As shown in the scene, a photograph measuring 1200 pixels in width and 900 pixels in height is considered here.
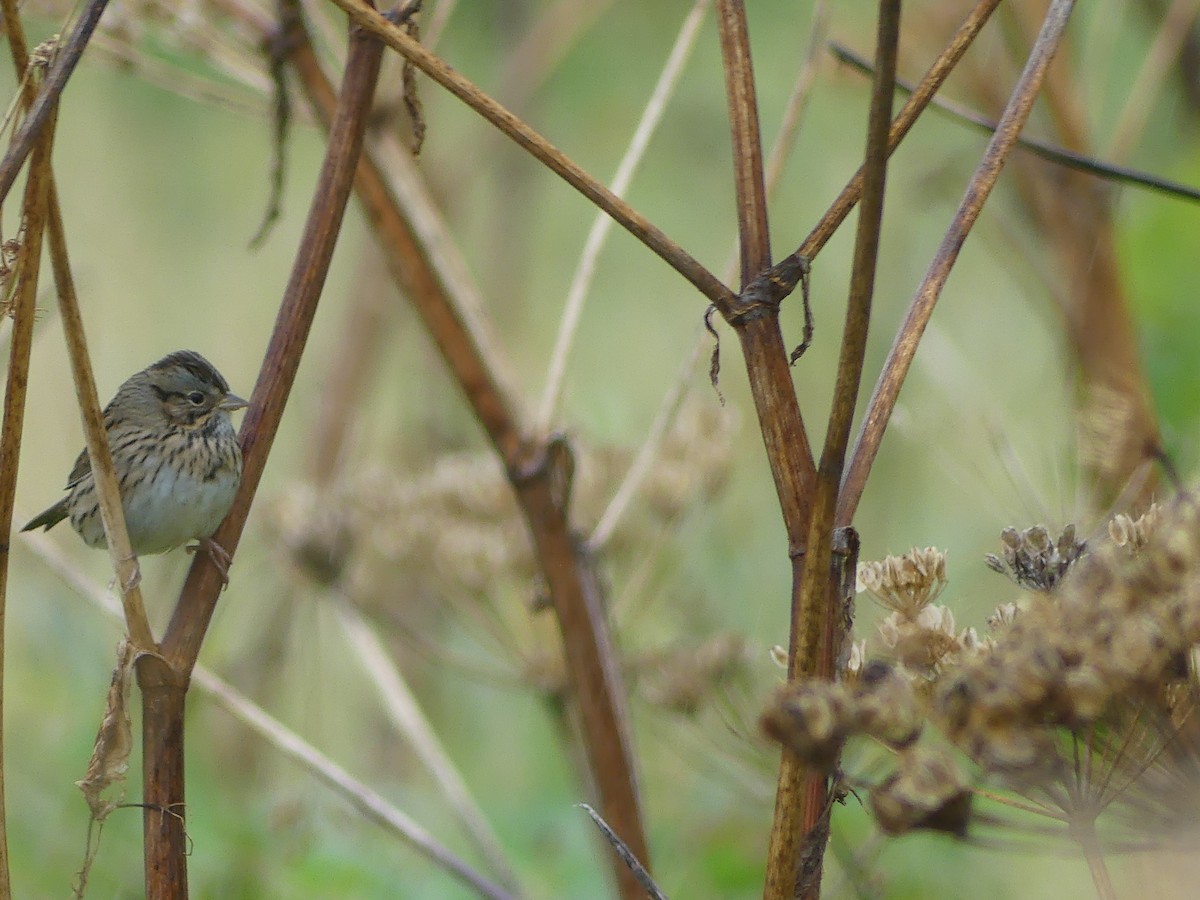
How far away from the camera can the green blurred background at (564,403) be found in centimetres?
301

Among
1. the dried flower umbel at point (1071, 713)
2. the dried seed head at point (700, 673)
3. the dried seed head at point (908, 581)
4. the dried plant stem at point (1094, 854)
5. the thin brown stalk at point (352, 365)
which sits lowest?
the dried plant stem at point (1094, 854)

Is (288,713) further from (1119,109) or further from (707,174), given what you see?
(1119,109)

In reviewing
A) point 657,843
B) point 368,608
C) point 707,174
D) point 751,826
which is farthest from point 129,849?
point 707,174

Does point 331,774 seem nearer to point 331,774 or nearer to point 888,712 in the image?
point 331,774

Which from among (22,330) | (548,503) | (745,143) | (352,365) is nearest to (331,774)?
(548,503)

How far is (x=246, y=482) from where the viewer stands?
155 cm

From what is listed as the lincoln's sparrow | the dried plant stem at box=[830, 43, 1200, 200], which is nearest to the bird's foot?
the dried plant stem at box=[830, 43, 1200, 200]

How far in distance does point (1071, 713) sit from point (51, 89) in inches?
42.0

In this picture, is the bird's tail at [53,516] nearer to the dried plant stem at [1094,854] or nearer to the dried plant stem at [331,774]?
the dried plant stem at [331,774]

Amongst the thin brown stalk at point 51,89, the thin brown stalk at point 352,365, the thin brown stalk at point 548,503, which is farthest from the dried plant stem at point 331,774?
the thin brown stalk at point 352,365

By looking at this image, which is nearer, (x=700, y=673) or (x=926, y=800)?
(x=926, y=800)

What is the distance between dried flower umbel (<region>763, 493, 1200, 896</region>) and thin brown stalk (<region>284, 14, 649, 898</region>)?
127 centimetres

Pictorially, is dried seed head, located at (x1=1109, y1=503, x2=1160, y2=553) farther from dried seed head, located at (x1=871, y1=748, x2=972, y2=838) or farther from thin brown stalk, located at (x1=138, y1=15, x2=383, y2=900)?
thin brown stalk, located at (x1=138, y1=15, x2=383, y2=900)

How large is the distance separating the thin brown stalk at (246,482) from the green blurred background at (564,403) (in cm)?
93
